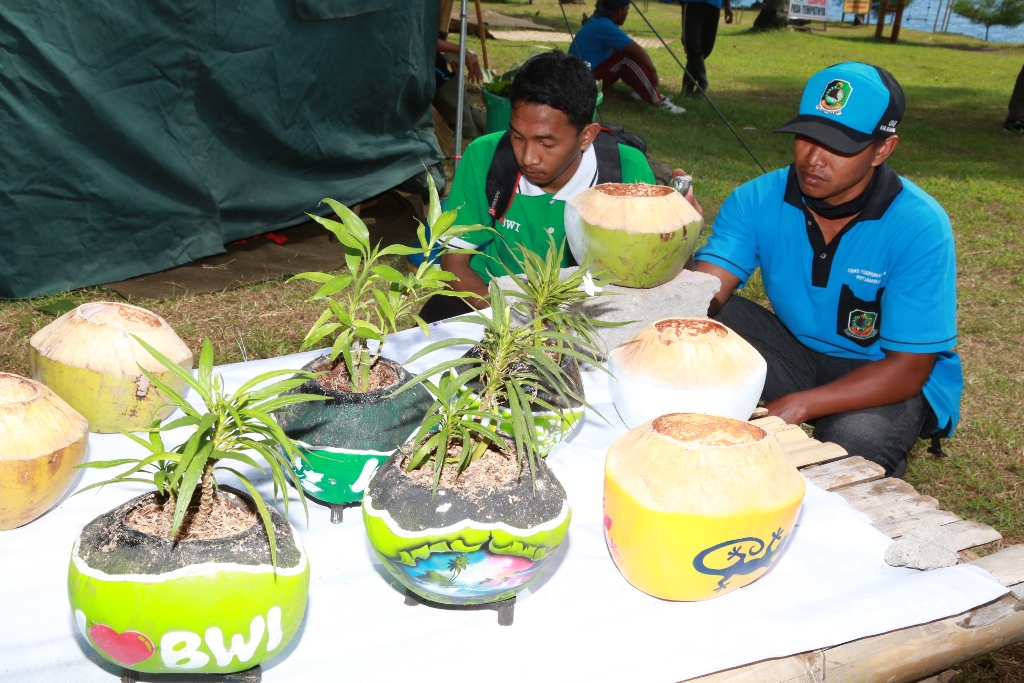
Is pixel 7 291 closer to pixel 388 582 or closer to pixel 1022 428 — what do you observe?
pixel 388 582

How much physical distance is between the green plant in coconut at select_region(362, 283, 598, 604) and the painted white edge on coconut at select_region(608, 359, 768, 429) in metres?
0.45

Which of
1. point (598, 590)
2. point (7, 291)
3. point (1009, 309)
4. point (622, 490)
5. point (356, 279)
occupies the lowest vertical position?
point (1009, 309)

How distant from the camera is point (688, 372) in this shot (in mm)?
1750

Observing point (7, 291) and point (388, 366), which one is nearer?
point (388, 366)

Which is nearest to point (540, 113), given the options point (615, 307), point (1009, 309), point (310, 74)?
point (615, 307)

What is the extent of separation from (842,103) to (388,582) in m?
1.57

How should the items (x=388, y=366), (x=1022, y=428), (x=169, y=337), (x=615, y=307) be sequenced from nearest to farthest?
1. (x=388, y=366)
2. (x=169, y=337)
3. (x=615, y=307)
4. (x=1022, y=428)

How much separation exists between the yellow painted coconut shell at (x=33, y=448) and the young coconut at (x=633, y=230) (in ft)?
3.62

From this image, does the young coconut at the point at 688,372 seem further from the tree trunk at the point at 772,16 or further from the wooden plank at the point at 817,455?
the tree trunk at the point at 772,16

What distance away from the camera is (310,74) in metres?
3.96

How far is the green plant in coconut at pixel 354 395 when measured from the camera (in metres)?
1.44

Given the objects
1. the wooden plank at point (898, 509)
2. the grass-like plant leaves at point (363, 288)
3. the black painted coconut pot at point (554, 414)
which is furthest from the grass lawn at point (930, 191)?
the grass-like plant leaves at point (363, 288)

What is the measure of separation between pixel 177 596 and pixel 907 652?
1.08 meters

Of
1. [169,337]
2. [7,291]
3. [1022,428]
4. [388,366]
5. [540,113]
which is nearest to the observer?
[388,366]
